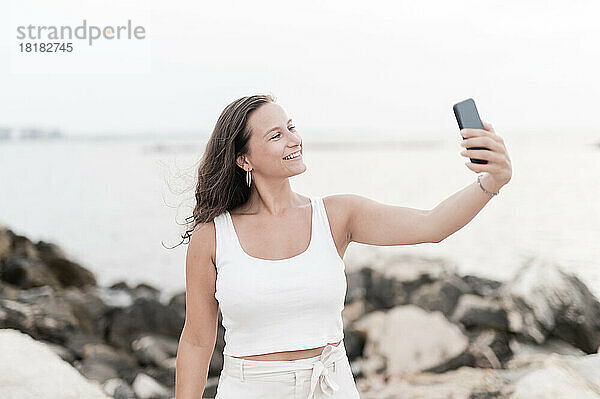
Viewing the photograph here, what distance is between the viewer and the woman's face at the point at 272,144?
64.3 inches

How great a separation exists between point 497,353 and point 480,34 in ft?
5.59

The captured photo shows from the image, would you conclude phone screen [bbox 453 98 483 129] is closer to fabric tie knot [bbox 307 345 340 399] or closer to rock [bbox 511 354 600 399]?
fabric tie knot [bbox 307 345 340 399]

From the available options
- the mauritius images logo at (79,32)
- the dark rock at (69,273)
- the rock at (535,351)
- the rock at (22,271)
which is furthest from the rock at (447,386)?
the mauritius images logo at (79,32)

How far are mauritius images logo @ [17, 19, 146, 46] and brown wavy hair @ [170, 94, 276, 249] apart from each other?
231cm

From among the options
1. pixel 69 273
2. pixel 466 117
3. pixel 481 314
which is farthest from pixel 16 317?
pixel 466 117

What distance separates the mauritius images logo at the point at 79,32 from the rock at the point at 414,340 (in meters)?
2.02

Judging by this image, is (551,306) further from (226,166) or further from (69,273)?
(226,166)

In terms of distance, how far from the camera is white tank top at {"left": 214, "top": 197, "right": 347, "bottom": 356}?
1.58 m

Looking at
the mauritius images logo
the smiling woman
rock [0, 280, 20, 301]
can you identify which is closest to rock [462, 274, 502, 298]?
the mauritius images logo

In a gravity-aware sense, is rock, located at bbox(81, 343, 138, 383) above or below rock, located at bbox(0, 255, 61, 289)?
below

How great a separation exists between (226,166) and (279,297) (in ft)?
1.09

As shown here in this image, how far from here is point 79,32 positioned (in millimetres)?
3814

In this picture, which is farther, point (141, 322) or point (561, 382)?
point (141, 322)

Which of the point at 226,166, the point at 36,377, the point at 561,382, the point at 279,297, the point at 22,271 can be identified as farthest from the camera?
the point at 22,271
